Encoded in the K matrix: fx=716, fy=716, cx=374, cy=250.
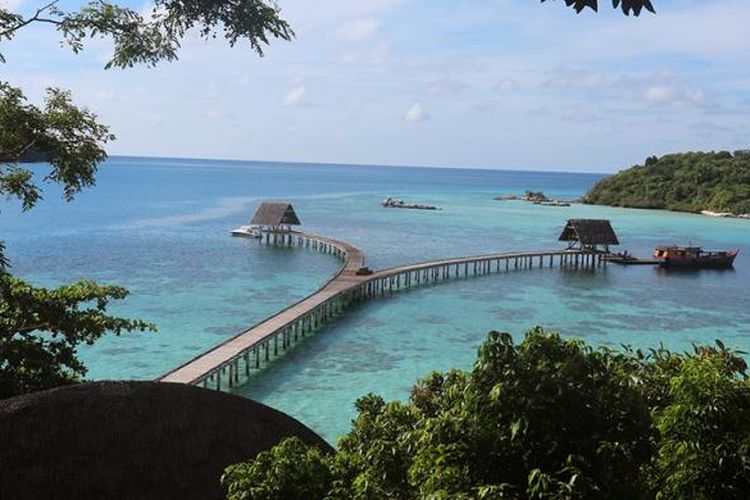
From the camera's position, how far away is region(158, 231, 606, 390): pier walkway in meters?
20.2

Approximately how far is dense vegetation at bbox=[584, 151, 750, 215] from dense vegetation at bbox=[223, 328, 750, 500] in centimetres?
9516

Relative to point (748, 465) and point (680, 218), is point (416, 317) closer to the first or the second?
point (748, 465)

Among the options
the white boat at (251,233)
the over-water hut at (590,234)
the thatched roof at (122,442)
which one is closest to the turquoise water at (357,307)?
the white boat at (251,233)

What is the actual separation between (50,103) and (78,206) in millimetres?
85242

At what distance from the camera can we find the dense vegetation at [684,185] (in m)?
94.9

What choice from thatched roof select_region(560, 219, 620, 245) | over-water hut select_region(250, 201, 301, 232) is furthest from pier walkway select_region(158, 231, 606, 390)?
thatched roof select_region(560, 219, 620, 245)

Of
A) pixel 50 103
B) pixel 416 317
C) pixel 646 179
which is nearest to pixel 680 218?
pixel 646 179

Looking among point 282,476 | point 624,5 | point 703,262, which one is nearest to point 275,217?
point 703,262

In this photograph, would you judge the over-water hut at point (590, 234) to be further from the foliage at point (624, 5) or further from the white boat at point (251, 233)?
the foliage at point (624, 5)

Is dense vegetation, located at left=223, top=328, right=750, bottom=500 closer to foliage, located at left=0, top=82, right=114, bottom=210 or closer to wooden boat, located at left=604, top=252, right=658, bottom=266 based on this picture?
foliage, located at left=0, top=82, right=114, bottom=210

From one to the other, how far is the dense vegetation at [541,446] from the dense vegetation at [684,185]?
3746 inches

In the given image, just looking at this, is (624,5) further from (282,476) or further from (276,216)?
(276,216)

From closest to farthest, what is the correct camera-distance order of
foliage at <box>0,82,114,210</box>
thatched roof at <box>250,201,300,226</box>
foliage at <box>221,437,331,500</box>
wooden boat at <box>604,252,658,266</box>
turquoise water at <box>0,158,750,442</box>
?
1. foliage at <box>221,437,331,500</box>
2. foliage at <box>0,82,114,210</box>
3. turquoise water at <box>0,158,750,442</box>
4. wooden boat at <box>604,252,658,266</box>
5. thatched roof at <box>250,201,300,226</box>

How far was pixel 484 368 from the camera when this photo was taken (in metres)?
5.46
